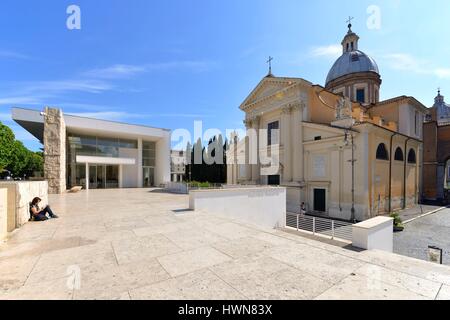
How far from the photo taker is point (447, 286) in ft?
10.3

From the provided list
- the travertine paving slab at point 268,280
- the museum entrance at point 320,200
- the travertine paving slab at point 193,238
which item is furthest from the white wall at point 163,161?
the travertine paving slab at point 268,280

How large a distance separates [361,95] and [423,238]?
23739 millimetres

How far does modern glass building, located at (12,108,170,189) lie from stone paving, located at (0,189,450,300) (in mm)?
20995

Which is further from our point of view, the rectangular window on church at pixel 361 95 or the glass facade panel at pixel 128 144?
the rectangular window on church at pixel 361 95

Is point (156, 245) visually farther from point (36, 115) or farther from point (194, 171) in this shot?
point (194, 171)

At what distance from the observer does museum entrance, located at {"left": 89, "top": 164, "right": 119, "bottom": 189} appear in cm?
2622

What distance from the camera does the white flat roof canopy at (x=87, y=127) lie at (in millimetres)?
20016

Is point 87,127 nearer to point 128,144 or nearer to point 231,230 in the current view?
point 128,144

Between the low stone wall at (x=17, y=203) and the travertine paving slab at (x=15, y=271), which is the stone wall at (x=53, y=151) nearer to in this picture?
the low stone wall at (x=17, y=203)

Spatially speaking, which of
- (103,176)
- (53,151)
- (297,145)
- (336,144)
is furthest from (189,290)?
(103,176)

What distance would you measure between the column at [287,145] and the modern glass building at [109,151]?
16494 millimetres

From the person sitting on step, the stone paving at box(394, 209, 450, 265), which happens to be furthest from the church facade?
the person sitting on step

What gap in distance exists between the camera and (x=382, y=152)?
19.3 meters
